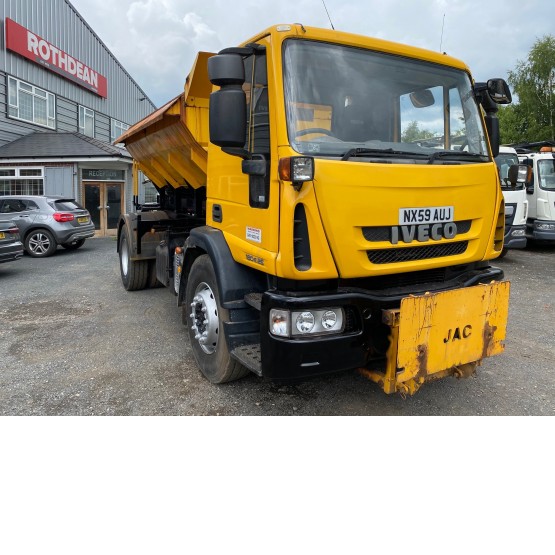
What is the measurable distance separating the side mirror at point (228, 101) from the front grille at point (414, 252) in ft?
3.83

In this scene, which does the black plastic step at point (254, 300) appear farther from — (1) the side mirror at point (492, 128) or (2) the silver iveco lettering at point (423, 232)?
(1) the side mirror at point (492, 128)

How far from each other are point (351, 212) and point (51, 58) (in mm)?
20268

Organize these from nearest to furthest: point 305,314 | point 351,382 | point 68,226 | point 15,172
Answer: point 305,314 → point 351,382 → point 68,226 → point 15,172

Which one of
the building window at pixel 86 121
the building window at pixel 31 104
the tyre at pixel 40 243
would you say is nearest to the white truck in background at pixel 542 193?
the tyre at pixel 40 243

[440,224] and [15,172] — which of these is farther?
[15,172]

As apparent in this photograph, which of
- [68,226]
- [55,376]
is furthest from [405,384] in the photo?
[68,226]

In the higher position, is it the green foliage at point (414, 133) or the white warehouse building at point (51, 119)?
the white warehouse building at point (51, 119)

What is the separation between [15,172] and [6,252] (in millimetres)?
9203

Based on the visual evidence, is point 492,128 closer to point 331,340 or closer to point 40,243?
point 331,340

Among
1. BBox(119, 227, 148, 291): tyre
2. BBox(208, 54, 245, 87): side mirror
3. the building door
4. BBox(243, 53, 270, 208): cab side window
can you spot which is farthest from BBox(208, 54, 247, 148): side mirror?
the building door

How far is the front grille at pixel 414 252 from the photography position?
3.18 metres

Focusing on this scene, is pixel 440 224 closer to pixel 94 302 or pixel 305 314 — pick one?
pixel 305 314

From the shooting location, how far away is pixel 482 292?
132 inches

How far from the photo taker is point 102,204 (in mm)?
17734
